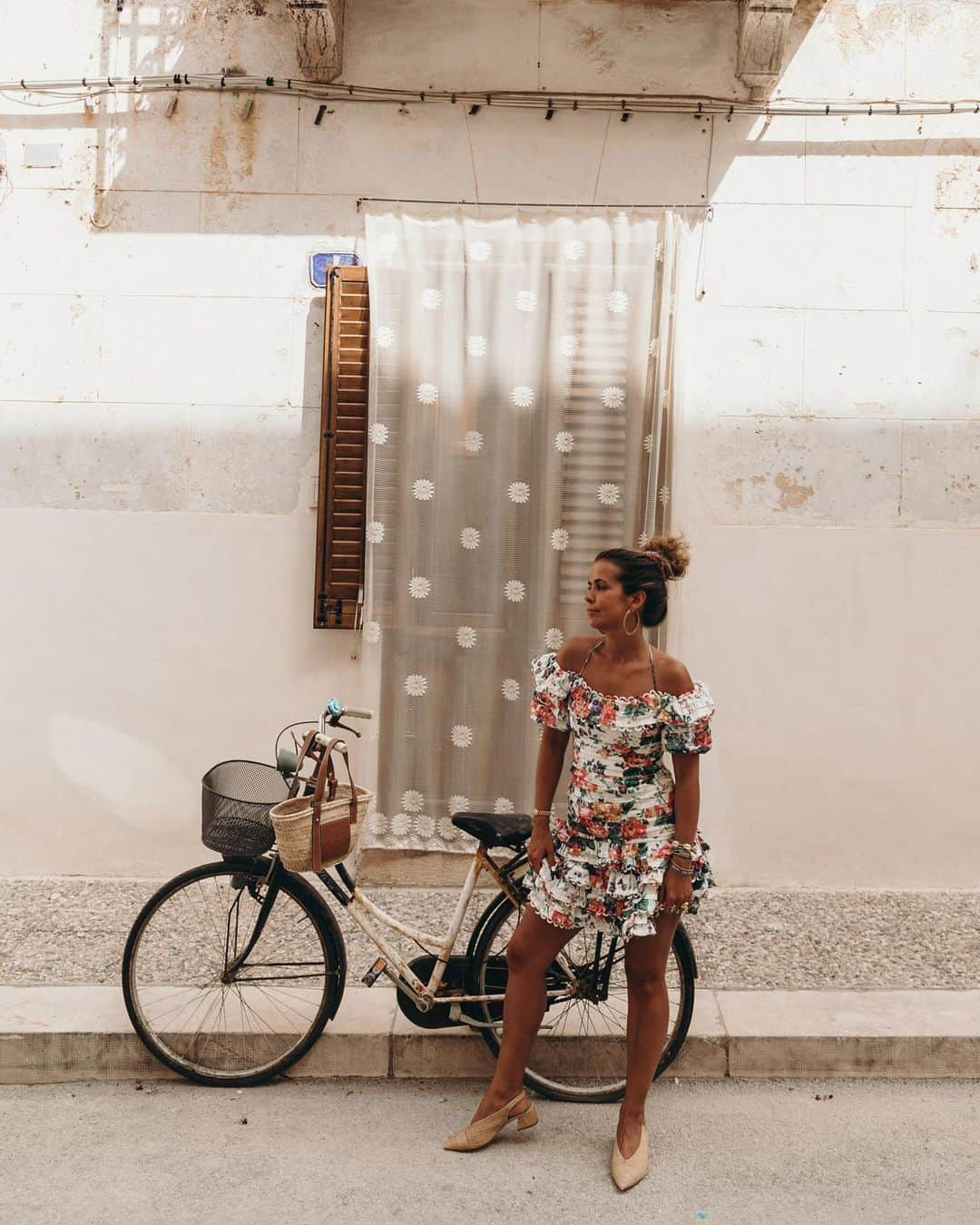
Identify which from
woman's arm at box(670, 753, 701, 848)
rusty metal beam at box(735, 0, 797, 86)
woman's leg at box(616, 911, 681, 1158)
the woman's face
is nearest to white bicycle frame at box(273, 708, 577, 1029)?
woman's leg at box(616, 911, 681, 1158)

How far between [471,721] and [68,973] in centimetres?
216

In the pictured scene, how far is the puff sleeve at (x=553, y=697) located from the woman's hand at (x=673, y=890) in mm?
524

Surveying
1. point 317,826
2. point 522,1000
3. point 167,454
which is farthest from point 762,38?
point 522,1000

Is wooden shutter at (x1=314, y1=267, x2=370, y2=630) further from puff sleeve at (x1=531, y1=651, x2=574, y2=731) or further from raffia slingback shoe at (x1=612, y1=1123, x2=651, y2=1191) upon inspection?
raffia slingback shoe at (x1=612, y1=1123, x2=651, y2=1191)

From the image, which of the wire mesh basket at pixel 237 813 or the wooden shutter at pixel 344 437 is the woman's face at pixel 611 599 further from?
the wooden shutter at pixel 344 437

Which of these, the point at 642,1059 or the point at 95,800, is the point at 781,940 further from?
the point at 95,800

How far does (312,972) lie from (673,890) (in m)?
1.34

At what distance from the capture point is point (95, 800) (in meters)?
5.88

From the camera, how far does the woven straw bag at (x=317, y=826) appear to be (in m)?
3.43

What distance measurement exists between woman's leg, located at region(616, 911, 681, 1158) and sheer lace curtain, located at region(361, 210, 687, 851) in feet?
7.43

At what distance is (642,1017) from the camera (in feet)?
11.0

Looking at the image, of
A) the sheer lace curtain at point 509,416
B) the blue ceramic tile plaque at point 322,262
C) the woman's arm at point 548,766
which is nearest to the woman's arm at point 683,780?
the woman's arm at point 548,766

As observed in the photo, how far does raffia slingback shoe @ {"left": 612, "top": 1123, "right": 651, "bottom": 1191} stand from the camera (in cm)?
320

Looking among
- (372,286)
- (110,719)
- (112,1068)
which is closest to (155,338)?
(372,286)
